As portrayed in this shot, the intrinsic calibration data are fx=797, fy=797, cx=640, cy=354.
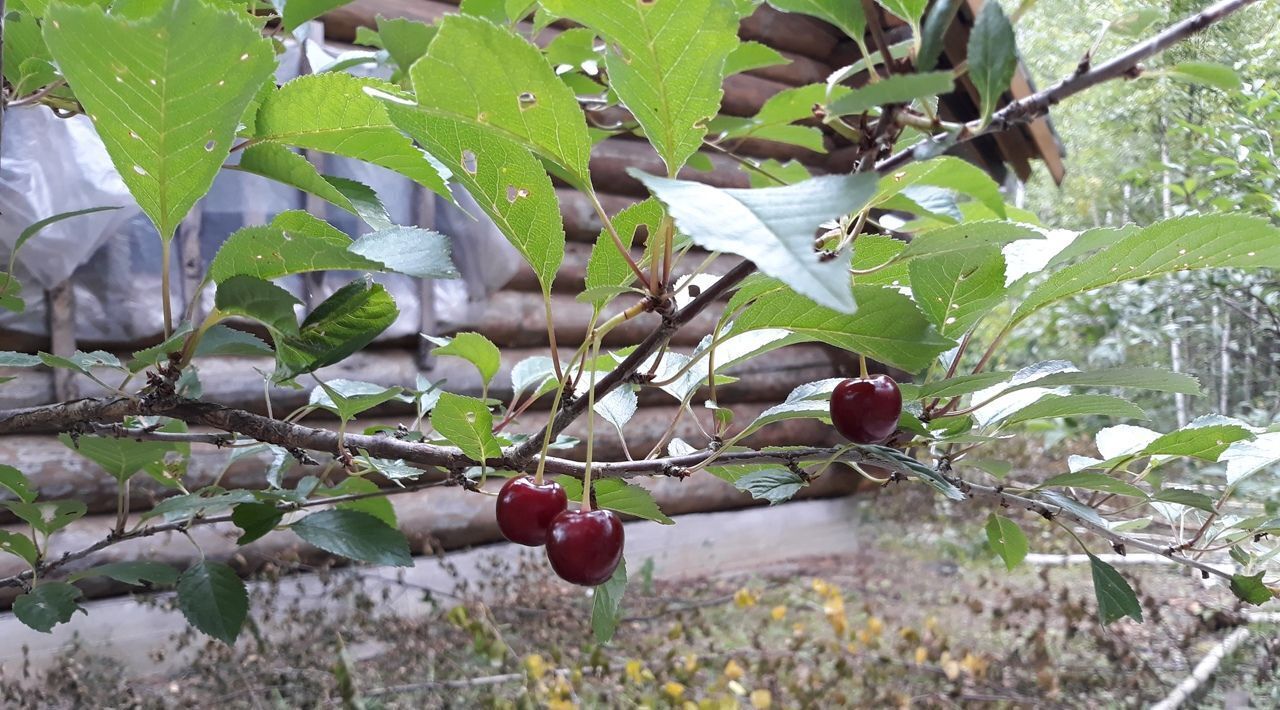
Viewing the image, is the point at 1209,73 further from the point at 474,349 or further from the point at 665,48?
the point at 474,349

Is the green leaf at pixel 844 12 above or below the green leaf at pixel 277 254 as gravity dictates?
above

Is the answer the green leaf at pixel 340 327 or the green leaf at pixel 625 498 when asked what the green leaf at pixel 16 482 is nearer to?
the green leaf at pixel 340 327

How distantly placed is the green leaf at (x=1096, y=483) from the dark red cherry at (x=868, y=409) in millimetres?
144

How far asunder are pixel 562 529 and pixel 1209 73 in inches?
16.5

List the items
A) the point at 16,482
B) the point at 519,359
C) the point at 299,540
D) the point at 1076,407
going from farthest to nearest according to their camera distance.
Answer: the point at 519,359 → the point at 299,540 → the point at 16,482 → the point at 1076,407

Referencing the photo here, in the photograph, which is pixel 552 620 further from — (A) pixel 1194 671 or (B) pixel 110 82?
(B) pixel 110 82

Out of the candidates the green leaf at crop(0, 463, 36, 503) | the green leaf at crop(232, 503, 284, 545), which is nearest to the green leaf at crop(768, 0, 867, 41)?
the green leaf at crop(232, 503, 284, 545)

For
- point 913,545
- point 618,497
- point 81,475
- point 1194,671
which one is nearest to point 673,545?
point 913,545

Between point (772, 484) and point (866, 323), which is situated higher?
point (866, 323)

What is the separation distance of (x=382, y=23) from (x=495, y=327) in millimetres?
2505

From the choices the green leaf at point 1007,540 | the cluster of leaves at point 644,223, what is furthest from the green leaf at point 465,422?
the green leaf at point 1007,540

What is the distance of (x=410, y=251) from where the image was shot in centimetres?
50

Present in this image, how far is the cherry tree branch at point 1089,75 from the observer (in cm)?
34

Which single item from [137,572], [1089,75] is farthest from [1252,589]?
[137,572]
